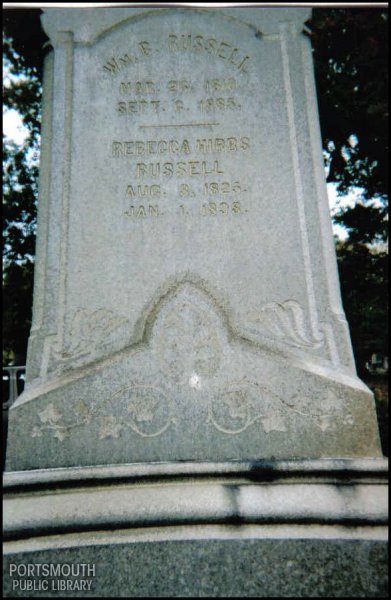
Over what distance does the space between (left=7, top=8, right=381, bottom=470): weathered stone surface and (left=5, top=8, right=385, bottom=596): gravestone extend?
1 cm

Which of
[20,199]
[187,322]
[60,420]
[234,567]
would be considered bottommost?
[234,567]

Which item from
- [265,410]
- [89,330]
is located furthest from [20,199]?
[265,410]

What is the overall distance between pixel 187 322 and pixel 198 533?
1.12 m

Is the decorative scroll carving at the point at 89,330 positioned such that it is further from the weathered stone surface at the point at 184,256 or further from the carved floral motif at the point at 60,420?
the carved floral motif at the point at 60,420

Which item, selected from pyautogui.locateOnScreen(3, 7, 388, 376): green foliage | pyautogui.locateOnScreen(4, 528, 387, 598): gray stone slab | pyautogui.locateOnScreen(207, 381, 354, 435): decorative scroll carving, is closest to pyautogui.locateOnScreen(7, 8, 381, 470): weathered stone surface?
pyautogui.locateOnScreen(207, 381, 354, 435): decorative scroll carving

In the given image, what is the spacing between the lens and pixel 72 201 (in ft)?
8.66

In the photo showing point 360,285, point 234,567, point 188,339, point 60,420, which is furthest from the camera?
point 360,285

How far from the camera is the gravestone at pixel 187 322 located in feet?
5.86

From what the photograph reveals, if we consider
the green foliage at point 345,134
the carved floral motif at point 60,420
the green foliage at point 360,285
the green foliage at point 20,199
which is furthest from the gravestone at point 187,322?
the green foliage at point 20,199

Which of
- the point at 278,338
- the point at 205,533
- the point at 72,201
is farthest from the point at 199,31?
the point at 205,533

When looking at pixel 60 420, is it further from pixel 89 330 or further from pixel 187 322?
pixel 187 322

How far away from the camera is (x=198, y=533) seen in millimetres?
1758

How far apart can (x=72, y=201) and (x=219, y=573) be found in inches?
87.0

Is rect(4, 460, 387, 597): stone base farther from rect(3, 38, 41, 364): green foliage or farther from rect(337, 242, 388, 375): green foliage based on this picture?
rect(3, 38, 41, 364): green foliage
